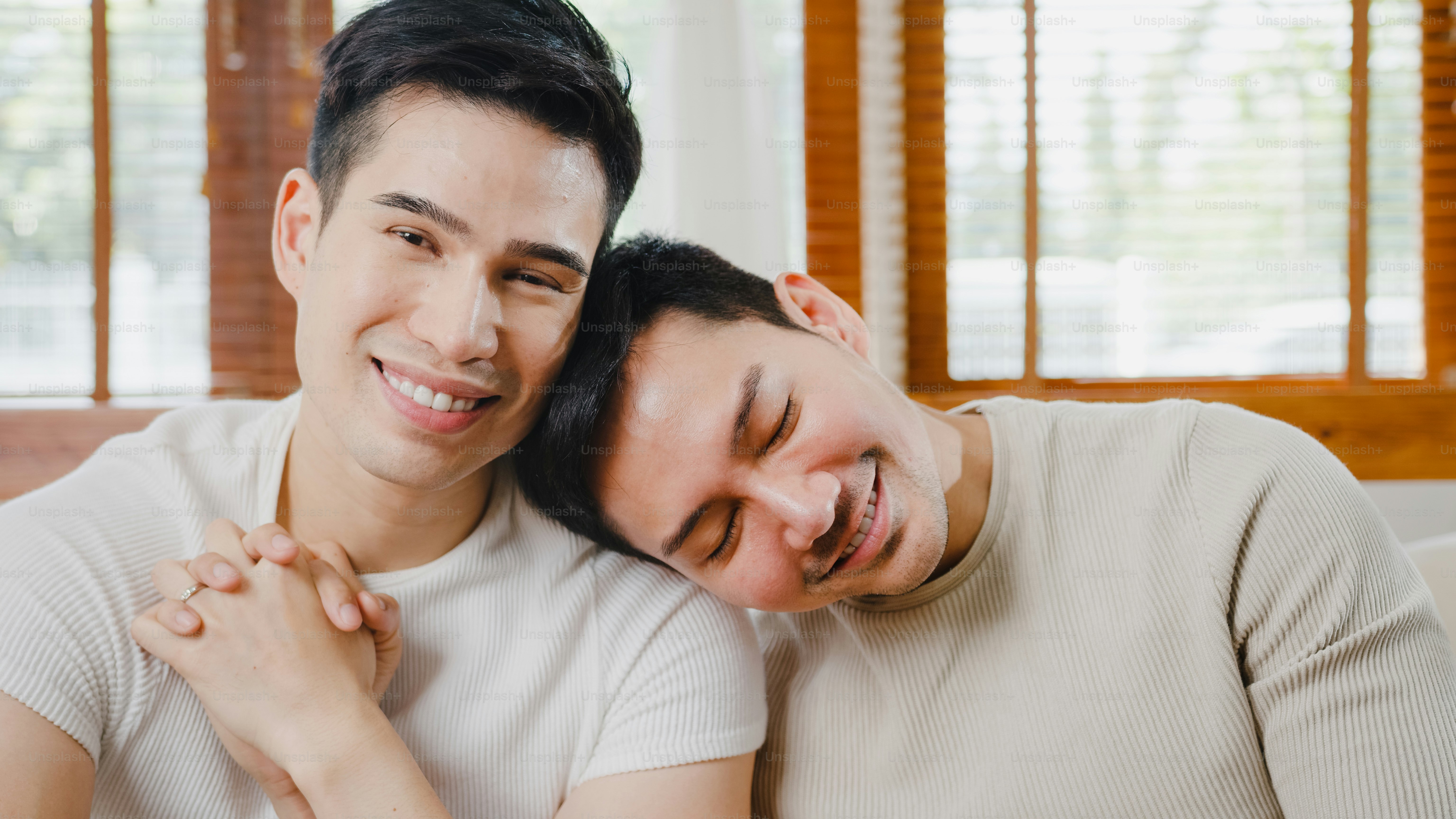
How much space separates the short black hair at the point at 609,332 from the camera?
3.59 ft

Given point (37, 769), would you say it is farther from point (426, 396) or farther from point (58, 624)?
point (426, 396)

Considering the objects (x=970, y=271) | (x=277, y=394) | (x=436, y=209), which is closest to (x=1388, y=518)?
(x=970, y=271)

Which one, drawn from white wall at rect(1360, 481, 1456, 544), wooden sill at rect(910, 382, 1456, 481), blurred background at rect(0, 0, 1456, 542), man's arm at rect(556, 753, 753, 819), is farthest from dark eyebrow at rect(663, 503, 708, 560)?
Answer: white wall at rect(1360, 481, 1456, 544)

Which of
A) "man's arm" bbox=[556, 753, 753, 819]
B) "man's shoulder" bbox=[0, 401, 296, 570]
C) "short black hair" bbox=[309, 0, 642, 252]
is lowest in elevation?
"man's arm" bbox=[556, 753, 753, 819]

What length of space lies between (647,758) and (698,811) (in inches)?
3.2

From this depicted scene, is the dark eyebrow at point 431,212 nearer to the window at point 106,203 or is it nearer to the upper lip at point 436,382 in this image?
the upper lip at point 436,382

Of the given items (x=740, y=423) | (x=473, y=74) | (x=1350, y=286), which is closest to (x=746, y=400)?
(x=740, y=423)

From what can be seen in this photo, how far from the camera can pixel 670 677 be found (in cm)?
114

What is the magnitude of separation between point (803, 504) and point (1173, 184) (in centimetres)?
199

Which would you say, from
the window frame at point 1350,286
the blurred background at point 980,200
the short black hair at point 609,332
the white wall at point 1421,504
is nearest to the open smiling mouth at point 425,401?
the short black hair at point 609,332

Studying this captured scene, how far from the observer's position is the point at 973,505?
3.90 feet

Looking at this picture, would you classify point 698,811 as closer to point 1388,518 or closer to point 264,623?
point 264,623

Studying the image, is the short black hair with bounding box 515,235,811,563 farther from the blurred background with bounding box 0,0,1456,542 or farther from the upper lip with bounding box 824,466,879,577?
the blurred background with bounding box 0,0,1456,542

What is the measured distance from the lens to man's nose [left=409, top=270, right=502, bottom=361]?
0.96m
